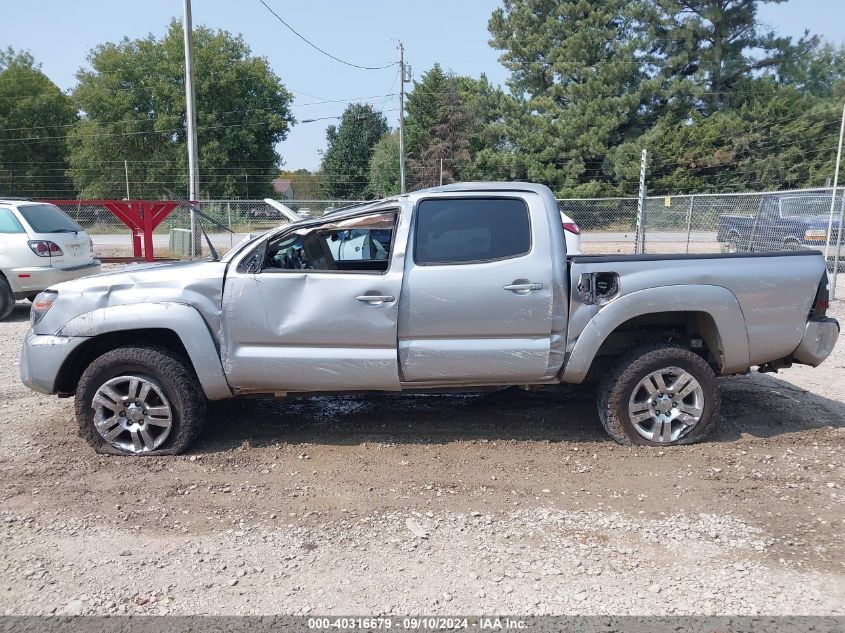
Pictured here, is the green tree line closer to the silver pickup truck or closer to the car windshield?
the car windshield

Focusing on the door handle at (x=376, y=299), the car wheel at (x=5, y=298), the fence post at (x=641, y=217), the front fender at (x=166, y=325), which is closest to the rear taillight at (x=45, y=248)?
the car wheel at (x=5, y=298)

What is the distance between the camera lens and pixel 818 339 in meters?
4.71

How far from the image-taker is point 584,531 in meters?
3.61

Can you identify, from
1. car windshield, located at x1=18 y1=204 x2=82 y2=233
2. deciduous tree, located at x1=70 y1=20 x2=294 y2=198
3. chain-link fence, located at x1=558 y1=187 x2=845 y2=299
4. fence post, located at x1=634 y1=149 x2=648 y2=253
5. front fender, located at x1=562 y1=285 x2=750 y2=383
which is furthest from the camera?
deciduous tree, located at x1=70 y1=20 x2=294 y2=198

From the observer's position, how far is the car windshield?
31.7 feet

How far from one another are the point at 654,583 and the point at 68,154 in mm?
58666

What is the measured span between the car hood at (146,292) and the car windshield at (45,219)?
5.97 m

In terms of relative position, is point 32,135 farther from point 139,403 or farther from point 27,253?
point 139,403

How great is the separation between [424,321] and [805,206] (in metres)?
12.2

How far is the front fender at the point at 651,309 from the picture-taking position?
14.8ft

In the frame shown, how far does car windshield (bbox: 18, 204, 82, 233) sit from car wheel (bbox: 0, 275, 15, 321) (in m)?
0.87

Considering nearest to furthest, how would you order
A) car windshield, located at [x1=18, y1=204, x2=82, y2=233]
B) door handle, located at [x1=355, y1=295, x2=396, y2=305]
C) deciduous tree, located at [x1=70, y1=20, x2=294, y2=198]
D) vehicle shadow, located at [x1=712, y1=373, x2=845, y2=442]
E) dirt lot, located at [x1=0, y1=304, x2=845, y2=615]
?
dirt lot, located at [x1=0, y1=304, x2=845, y2=615]
door handle, located at [x1=355, y1=295, x2=396, y2=305]
vehicle shadow, located at [x1=712, y1=373, x2=845, y2=442]
car windshield, located at [x1=18, y1=204, x2=82, y2=233]
deciduous tree, located at [x1=70, y1=20, x2=294, y2=198]

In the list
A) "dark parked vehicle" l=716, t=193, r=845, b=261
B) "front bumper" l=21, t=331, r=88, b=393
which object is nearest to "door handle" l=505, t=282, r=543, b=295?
"front bumper" l=21, t=331, r=88, b=393

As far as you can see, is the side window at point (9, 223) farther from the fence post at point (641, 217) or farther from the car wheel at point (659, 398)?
the fence post at point (641, 217)
